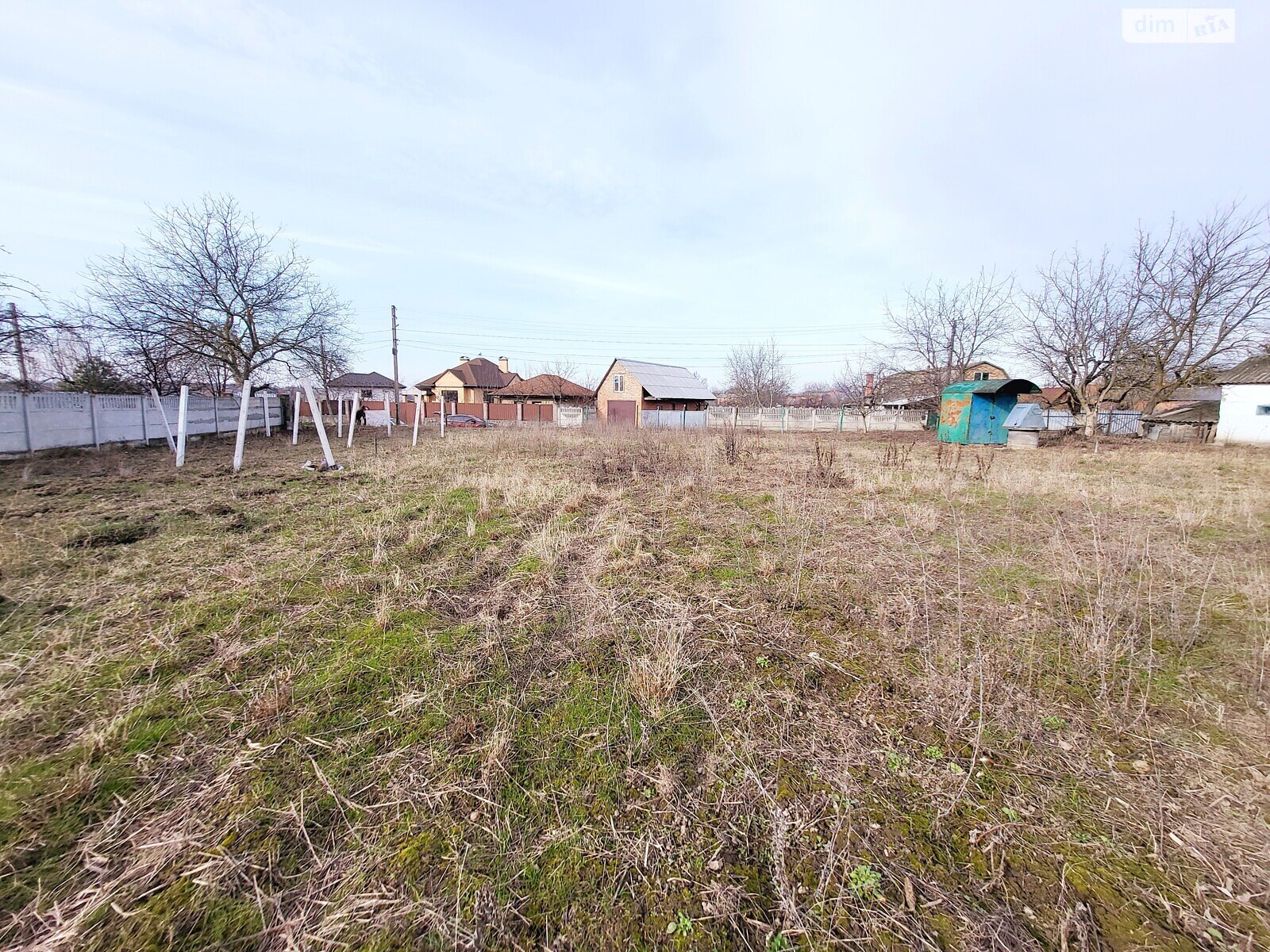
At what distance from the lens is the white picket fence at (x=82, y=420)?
9586 mm

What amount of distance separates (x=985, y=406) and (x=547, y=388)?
31574mm

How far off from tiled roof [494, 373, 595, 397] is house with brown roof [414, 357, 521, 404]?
8.23 ft

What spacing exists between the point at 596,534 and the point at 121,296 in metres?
20.1

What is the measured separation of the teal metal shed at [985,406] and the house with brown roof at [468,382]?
3628cm

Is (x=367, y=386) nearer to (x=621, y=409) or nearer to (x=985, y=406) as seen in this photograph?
(x=621, y=409)

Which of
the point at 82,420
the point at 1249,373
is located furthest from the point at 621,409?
the point at 1249,373

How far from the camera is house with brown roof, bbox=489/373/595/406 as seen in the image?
38281 mm

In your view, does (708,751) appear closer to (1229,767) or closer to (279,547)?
(1229,767)

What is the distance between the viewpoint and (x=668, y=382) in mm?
34688

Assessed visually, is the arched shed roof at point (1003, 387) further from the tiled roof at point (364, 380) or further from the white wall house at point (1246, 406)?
the tiled roof at point (364, 380)

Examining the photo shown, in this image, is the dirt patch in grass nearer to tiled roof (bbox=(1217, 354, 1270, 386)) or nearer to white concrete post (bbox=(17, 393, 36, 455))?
white concrete post (bbox=(17, 393, 36, 455))

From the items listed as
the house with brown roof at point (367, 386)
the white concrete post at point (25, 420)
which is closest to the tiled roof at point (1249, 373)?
A: the white concrete post at point (25, 420)

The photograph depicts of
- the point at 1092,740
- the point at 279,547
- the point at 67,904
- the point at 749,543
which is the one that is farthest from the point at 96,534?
the point at 1092,740

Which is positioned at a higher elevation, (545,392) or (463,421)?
(545,392)
